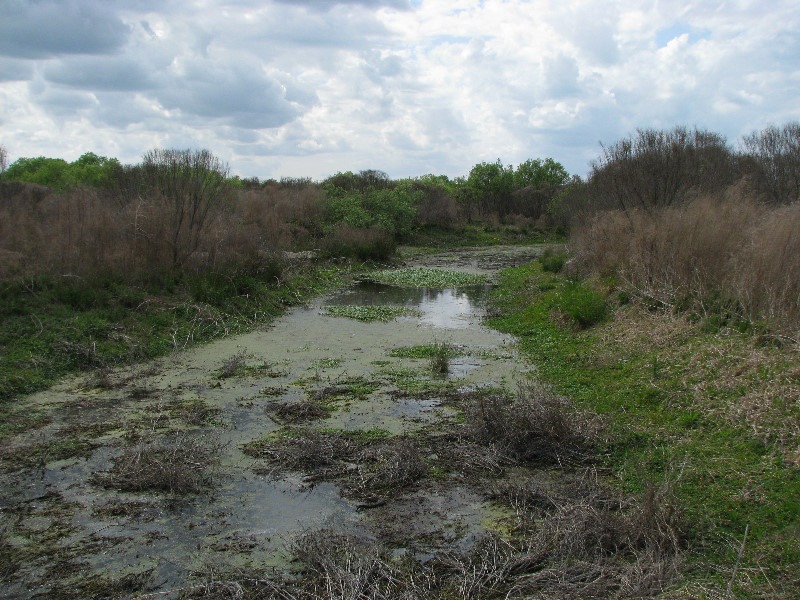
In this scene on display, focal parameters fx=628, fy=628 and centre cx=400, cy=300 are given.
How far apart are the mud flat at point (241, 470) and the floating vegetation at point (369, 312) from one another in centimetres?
528

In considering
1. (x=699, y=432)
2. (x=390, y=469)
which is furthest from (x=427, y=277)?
(x=390, y=469)

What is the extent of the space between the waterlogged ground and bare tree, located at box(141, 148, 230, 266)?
18.1 feet

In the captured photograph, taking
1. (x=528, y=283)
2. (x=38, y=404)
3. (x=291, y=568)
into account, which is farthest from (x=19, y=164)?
(x=291, y=568)

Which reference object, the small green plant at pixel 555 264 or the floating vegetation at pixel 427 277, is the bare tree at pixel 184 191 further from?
the small green plant at pixel 555 264

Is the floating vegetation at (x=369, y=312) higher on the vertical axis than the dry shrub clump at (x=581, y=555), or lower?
higher

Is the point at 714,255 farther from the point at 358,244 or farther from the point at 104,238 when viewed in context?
the point at 358,244

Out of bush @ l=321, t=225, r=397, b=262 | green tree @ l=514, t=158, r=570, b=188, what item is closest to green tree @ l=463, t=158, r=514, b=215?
green tree @ l=514, t=158, r=570, b=188

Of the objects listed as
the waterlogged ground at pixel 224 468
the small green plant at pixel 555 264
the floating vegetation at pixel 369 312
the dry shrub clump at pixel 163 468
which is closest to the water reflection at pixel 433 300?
the floating vegetation at pixel 369 312

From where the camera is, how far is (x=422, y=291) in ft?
79.2

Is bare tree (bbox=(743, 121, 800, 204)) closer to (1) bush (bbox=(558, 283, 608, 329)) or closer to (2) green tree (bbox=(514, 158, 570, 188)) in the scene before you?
(1) bush (bbox=(558, 283, 608, 329))

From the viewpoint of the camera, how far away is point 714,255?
38.4 ft

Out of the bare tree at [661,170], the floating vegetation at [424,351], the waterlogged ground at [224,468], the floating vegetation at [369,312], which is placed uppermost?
the bare tree at [661,170]

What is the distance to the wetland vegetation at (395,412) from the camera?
5.07 m

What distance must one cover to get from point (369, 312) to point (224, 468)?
433 inches
